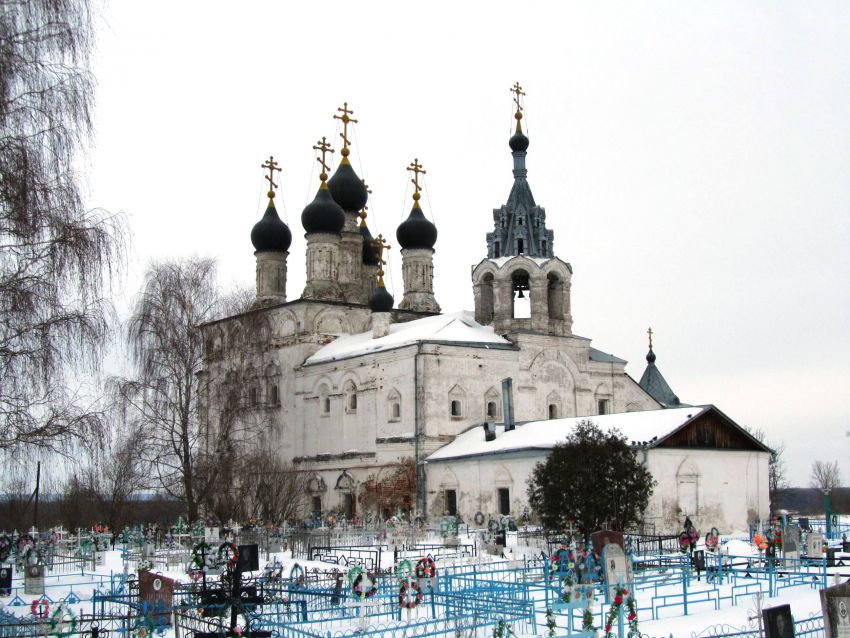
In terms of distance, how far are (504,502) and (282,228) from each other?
58.9 feet

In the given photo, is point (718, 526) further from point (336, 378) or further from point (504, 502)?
point (336, 378)

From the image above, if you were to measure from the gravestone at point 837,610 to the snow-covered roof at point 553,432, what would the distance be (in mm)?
18937

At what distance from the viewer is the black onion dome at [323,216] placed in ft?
140

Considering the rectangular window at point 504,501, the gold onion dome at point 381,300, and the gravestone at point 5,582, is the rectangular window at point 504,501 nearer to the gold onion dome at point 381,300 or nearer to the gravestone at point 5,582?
the gold onion dome at point 381,300

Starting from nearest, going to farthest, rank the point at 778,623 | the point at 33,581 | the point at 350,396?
the point at 778,623
the point at 33,581
the point at 350,396

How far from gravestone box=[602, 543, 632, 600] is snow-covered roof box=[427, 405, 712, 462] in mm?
12092

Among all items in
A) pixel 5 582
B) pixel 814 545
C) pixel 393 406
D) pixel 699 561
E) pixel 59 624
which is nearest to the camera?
pixel 59 624

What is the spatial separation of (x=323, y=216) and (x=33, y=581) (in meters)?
24.6

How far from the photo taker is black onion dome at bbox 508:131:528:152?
1604 inches

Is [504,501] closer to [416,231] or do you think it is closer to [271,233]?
[416,231]

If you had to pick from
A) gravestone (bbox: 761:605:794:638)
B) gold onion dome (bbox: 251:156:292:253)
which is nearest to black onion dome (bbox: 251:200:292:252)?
gold onion dome (bbox: 251:156:292:253)

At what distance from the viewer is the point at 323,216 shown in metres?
42.5

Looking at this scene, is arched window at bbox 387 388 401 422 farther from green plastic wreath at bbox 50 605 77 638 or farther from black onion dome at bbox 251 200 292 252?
green plastic wreath at bbox 50 605 77 638

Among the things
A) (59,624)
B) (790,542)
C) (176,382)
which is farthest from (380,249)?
(59,624)
